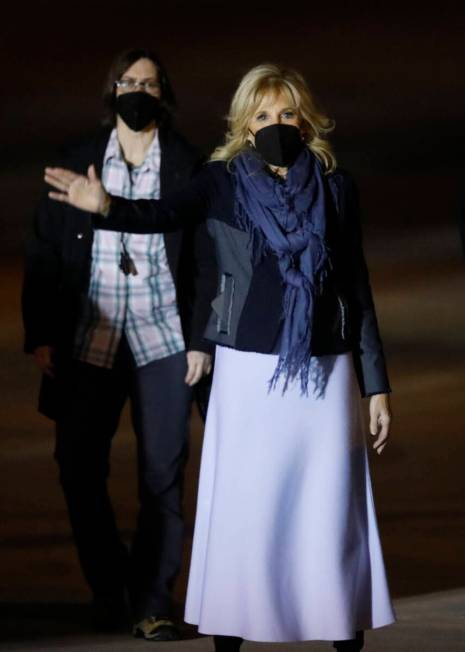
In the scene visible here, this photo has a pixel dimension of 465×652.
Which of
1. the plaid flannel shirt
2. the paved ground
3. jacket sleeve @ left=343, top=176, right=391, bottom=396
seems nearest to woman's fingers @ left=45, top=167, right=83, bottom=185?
jacket sleeve @ left=343, top=176, right=391, bottom=396

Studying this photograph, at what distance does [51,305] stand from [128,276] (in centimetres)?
24

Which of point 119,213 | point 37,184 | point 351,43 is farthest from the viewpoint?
point 351,43

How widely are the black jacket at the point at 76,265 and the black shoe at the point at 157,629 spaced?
0.64 m

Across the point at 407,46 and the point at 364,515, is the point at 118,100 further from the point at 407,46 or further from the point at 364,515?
the point at 407,46

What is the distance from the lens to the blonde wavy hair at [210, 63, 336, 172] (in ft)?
16.9

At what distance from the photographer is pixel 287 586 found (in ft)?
16.7

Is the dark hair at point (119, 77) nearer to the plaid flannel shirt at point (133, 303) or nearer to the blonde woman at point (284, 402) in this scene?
the plaid flannel shirt at point (133, 303)

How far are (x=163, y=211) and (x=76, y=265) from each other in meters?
0.95

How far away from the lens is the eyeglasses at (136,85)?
599 cm

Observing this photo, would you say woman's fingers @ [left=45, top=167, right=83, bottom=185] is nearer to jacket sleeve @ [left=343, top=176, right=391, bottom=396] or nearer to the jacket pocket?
the jacket pocket

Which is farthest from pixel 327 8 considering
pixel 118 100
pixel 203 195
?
pixel 203 195

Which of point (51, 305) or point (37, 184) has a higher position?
point (37, 184)

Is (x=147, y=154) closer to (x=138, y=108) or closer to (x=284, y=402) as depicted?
(x=138, y=108)

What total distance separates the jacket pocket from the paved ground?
3.20ft
